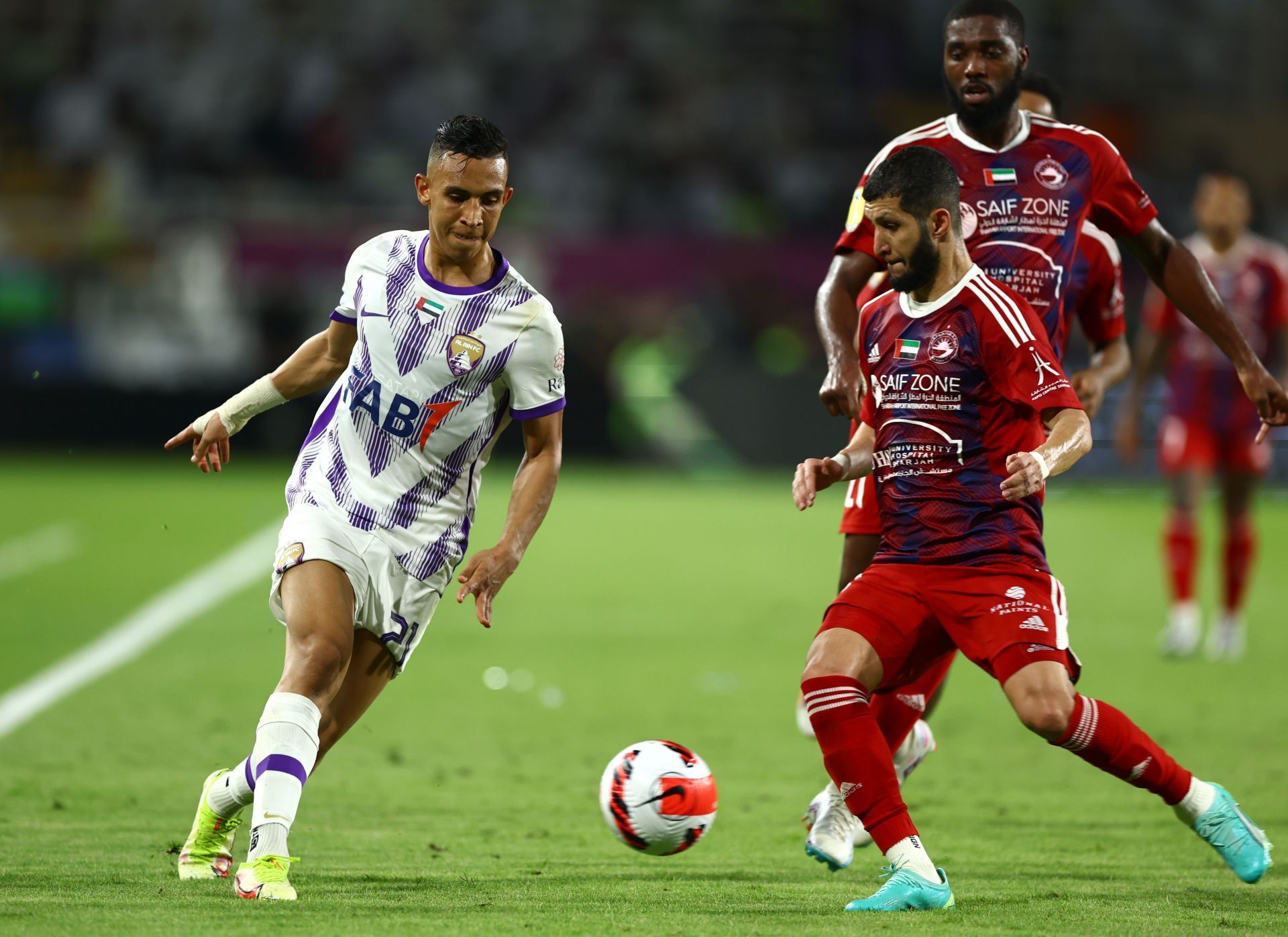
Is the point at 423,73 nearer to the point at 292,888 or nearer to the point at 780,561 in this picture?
the point at 780,561

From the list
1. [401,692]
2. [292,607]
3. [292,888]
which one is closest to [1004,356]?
[292,607]

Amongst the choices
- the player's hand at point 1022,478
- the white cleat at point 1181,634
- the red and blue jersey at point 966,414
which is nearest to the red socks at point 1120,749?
the red and blue jersey at point 966,414

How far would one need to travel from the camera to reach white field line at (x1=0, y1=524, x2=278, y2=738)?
8797 mm

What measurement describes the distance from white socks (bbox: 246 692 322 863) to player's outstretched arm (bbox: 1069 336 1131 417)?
3126 mm

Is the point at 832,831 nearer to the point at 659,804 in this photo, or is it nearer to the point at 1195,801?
the point at 659,804

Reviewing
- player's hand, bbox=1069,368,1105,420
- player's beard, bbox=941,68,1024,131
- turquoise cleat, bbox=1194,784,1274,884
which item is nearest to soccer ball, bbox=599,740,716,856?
turquoise cleat, bbox=1194,784,1274,884

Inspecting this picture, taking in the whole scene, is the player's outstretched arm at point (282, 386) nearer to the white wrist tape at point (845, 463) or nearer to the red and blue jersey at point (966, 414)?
the white wrist tape at point (845, 463)

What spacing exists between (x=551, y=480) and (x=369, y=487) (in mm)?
528

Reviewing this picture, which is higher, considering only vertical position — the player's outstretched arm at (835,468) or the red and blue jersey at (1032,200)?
the red and blue jersey at (1032,200)

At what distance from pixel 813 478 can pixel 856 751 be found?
767 mm

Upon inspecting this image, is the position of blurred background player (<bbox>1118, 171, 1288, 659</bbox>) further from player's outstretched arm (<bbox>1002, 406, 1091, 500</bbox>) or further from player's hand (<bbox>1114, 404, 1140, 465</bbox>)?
player's outstretched arm (<bbox>1002, 406, 1091, 500</bbox>)

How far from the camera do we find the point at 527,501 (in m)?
5.29

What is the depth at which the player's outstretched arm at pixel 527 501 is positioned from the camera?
5.05m

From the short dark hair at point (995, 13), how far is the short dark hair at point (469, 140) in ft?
4.99
